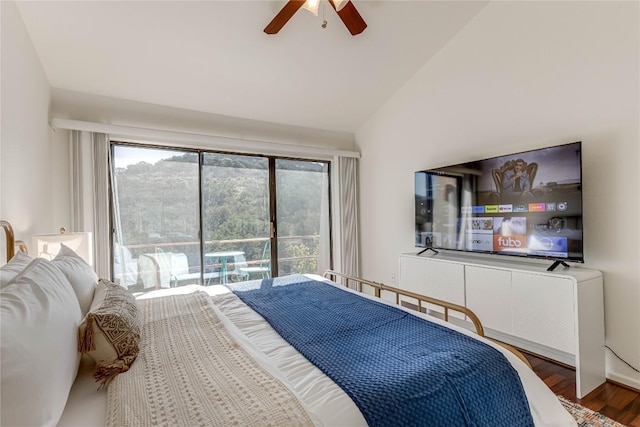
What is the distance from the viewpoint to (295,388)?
1.05 metres

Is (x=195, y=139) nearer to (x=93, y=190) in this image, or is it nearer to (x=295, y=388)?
(x=93, y=190)

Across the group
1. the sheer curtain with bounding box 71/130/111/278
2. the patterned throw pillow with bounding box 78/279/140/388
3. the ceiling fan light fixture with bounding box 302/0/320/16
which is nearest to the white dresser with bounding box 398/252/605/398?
the ceiling fan light fixture with bounding box 302/0/320/16

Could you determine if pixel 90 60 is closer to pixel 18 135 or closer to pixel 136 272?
pixel 18 135

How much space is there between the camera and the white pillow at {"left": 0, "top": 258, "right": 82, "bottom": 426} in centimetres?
72

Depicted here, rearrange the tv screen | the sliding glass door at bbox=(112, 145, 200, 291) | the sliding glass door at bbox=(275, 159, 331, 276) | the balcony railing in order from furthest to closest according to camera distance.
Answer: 1. the sliding glass door at bbox=(275, 159, 331, 276)
2. the balcony railing
3. the sliding glass door at bbox=(112, 145, 200, 291)
4. the tv screen

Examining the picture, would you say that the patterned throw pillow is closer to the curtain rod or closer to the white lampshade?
the white lampshade

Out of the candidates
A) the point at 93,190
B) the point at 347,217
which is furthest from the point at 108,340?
the point at 347,217

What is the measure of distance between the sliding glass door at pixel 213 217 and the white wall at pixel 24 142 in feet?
1.79

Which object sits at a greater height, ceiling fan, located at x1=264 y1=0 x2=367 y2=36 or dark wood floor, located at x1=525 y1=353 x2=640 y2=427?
ceiling fan, located at x1=264 y1=0 x2=367 y2=36

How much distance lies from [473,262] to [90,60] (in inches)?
151

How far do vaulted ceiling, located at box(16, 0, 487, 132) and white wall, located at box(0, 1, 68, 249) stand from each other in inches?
10.2

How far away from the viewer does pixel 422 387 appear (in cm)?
104

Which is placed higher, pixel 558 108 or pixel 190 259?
pixel 558 108

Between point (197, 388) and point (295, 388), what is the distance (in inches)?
12.7
